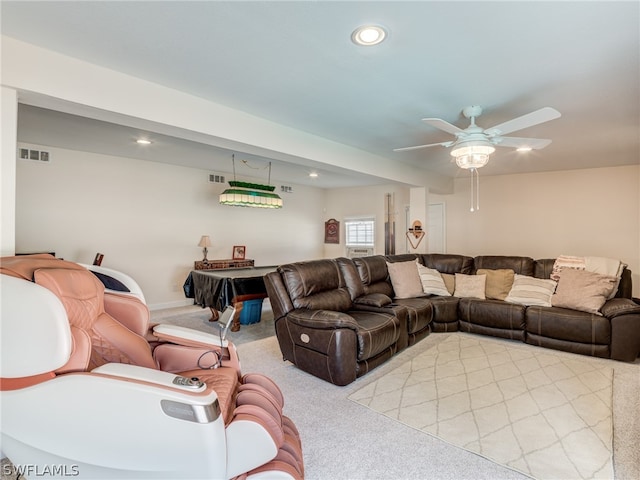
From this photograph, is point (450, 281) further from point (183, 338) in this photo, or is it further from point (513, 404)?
point (183, 338)

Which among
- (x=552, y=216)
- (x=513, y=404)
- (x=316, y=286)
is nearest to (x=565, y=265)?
(x=552, y=216)

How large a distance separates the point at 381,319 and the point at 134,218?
447 centimetres

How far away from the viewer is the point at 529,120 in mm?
2328

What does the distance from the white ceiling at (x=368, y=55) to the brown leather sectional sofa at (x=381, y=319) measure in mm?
1761

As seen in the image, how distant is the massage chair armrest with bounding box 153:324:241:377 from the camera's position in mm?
1871

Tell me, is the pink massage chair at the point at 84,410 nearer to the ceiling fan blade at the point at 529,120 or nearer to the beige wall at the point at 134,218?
the ceiling fan blade at the point at 529,120

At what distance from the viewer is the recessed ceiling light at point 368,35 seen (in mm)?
1768

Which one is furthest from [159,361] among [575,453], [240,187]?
[240,187]

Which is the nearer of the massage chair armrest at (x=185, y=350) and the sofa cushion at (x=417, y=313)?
the massage chair armrest at (x=185, y=350)

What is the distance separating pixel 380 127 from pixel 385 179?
1569 mm

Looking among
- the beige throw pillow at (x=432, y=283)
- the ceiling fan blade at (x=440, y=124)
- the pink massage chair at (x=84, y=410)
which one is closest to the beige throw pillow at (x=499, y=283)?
the beige throw pillow at (x=432, y=283)

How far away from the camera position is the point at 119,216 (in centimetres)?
518

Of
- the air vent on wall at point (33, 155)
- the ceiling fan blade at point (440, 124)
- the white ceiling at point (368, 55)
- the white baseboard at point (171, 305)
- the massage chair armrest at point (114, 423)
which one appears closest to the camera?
the massage chair armrest at point (114, 423)

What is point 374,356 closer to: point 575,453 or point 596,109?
point 575,453
